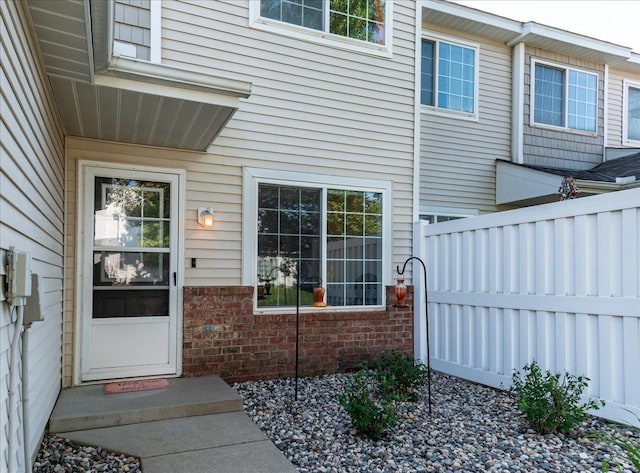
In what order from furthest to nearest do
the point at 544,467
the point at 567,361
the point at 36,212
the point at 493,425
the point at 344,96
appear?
the point at 344,96
the point at 567,361
the point at 493,425
the point at 544,467
the point at 36,212

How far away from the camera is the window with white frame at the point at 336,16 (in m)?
5.32

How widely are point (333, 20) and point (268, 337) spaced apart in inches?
151

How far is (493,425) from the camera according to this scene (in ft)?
12.6

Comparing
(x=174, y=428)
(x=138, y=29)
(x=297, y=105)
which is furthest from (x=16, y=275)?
(x=297, y=105)

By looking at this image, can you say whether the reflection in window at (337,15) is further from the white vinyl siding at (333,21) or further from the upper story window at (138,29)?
the upper story window at (138,29)

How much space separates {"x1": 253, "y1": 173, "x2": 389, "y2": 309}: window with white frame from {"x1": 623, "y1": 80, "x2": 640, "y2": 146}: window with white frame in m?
6.25

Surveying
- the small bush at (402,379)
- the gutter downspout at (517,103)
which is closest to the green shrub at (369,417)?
the small bush at (402,379)

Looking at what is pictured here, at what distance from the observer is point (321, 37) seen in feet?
18.1

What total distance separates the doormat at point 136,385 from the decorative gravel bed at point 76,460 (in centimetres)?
88

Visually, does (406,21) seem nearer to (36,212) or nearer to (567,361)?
(567,361)

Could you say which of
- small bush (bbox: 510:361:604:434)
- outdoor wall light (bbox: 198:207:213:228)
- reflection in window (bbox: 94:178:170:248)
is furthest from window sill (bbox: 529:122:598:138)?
reflection in window (bbox: 94:178:170:248)

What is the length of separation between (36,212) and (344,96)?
384cm

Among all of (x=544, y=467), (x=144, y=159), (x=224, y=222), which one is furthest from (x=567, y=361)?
(x=144, y=159)

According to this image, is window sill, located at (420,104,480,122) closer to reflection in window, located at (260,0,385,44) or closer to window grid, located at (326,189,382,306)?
reflection in window, located at (260,0,385,44)
